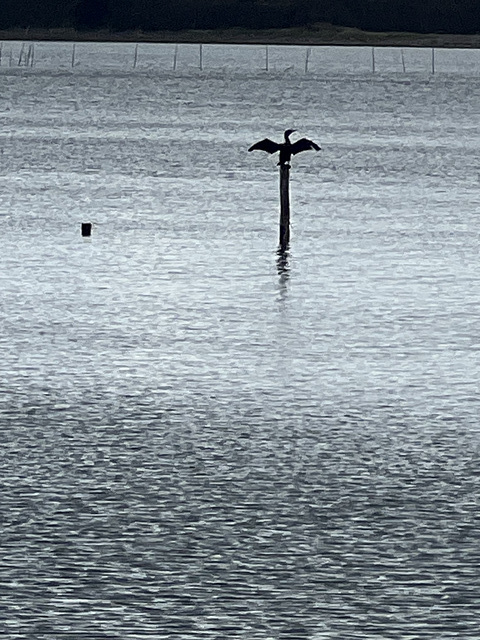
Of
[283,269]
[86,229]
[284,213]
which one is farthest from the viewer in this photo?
[86,229]

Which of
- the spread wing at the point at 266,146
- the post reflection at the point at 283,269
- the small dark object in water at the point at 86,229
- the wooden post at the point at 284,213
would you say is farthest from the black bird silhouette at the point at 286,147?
the small dark object in water at the point at 86,229

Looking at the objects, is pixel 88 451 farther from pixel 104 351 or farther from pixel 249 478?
pixel 104 351

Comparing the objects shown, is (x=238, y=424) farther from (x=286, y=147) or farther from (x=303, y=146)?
(x=286, y=147)

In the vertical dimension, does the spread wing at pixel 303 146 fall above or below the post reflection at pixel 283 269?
above

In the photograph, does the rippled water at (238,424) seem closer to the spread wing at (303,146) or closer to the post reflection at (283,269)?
the post reflection at (283,269)

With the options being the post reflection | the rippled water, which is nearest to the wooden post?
the rippled water

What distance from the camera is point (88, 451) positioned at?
23.2 metres

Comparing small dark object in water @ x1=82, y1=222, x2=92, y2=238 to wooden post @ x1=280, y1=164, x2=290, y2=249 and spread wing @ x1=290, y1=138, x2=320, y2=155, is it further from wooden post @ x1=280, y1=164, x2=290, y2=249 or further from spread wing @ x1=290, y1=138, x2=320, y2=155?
spread wing @ x1=290, y1=138, x2=320, y2=155

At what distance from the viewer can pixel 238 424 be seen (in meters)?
25.1

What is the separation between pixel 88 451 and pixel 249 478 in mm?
2280

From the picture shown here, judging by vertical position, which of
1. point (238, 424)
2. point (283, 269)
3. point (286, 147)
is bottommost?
point (238, 424)

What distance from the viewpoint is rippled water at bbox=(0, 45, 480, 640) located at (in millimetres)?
17250

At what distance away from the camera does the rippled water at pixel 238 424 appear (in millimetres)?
17250

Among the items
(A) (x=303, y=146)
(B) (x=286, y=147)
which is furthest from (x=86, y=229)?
(A) (x=303, y=146)
